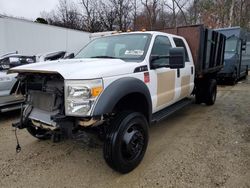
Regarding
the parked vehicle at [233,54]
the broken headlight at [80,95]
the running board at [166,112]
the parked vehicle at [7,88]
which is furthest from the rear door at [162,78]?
the parked vehicle at [233,54]

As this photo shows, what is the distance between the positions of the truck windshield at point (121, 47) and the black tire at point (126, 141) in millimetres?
1035

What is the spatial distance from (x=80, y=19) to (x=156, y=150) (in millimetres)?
34502

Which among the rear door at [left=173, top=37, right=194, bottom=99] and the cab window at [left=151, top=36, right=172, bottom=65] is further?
the rear door at [left=173, top=37, right=194, bottom=99]

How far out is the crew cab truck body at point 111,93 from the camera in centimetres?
279

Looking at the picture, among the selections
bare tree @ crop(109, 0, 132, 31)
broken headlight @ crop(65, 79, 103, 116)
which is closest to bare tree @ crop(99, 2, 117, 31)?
bare tree @ crop(109, 0, 132, 31)

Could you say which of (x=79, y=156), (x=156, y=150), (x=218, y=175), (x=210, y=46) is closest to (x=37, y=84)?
(x=79, y=156)

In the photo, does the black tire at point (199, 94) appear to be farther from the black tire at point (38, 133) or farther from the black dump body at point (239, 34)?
the black dump body at point (239, 34)

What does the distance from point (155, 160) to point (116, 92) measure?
1.38 meters

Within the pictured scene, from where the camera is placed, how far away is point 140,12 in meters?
32.1

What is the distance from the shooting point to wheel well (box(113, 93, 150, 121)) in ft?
11.1

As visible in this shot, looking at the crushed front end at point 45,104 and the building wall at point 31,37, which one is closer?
the crushed front end at point 45,104

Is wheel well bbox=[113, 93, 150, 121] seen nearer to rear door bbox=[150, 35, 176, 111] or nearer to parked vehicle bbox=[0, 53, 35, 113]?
rear door bbox=[150, 35, 176, 111]

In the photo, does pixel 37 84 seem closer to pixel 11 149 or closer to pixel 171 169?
pixel 11 149

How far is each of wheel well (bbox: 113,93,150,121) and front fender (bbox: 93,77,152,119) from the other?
0.30 feet
